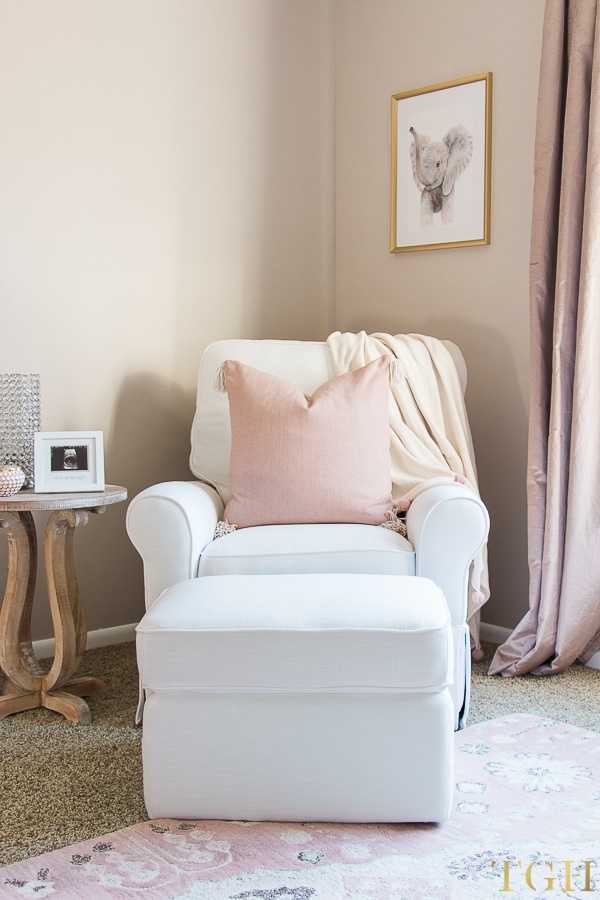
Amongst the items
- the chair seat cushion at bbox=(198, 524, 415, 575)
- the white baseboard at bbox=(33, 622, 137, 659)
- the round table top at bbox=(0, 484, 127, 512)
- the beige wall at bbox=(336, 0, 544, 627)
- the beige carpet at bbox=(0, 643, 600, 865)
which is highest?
the beige wall at bbox=(336, 0, 544, 627)

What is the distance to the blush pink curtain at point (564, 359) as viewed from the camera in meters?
2.30

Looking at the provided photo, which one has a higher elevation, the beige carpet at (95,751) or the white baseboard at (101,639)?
the beige carpet at (95,751)

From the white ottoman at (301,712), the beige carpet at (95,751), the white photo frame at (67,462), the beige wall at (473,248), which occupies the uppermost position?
the beige wall at (473,248)

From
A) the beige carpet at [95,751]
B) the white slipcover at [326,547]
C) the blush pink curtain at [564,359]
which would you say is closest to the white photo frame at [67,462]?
the white slipcover at [326,547]

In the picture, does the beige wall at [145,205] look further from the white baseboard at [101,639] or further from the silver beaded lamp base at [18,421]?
the silver beaded lamp base at [18,421]

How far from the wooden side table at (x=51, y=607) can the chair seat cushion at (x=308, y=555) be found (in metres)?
0.35

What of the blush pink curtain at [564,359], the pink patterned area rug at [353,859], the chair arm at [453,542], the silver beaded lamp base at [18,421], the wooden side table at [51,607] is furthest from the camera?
the blush pink curtain at [564,359]

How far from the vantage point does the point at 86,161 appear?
8.46ft

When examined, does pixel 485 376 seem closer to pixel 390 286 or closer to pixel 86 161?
pixel 390 286

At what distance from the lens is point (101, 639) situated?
2.74m

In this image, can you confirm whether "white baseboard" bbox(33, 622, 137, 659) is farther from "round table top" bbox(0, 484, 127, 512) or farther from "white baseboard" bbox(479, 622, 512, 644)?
"white baseboard" bbox(479, 622, 512, 644)

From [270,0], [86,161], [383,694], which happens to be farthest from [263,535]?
[270,0]

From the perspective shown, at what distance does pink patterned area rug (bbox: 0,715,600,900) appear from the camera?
1329 mm

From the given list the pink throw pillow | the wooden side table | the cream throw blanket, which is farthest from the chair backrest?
the wooden side table
